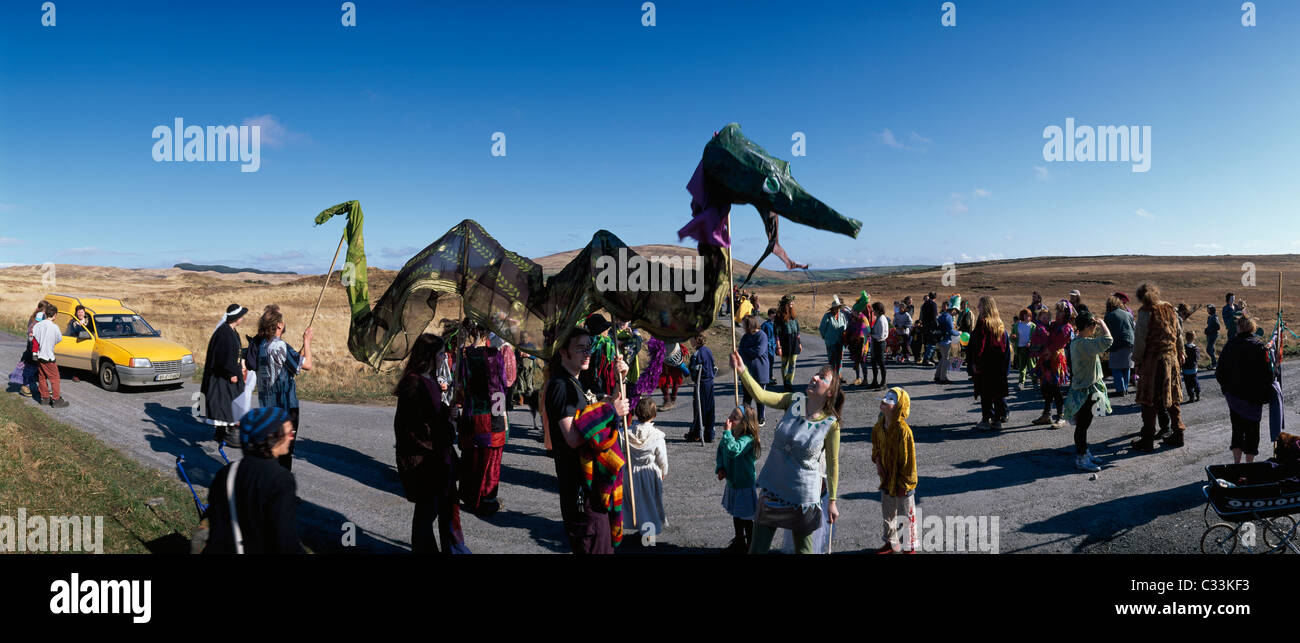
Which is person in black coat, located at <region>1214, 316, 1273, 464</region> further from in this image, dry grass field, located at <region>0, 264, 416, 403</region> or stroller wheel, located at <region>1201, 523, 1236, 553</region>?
dry grass field, located at <region>0, 264, 416, 403</region>

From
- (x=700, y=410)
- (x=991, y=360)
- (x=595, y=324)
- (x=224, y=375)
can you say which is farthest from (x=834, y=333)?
(x=224, y=375)


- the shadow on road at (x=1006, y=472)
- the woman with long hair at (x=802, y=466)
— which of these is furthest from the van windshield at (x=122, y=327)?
the shadow on road at (x=1006, y=472)

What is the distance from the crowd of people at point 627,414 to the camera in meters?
3.91

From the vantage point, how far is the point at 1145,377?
25.7 ft

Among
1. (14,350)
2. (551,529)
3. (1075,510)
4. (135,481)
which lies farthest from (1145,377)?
(14,350)

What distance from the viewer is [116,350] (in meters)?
12.1

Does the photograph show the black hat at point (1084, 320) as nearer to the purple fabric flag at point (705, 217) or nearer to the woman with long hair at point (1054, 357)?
the woman with long hair at point (1054, 357)

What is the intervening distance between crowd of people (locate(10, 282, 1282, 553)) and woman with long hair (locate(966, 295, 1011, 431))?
0.09 feet
